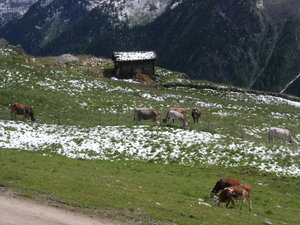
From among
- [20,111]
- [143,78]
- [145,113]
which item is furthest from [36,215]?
[143,78]

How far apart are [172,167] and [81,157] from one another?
768 cm

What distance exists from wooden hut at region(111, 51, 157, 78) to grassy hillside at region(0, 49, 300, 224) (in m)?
17.8

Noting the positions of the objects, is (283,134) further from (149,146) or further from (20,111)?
(20,111)

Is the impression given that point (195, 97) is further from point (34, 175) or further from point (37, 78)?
point (34, 175)

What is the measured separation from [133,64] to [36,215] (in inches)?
2539

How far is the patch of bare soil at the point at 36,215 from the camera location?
536 inches

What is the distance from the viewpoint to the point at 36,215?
14.2 meters

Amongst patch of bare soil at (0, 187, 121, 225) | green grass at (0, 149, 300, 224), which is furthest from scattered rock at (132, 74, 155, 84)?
patch of bare soil at (0, 187, 121, 225)

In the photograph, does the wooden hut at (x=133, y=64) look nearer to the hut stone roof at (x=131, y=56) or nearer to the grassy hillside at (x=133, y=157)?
the hut stone roof at (x=131, y=56)

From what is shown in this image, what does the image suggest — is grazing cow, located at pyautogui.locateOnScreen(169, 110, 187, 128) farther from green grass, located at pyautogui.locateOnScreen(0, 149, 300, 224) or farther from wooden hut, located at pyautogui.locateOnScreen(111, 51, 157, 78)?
wooden hut, located at pyautogui.locateOnScreen(111, 51, 157, 78)

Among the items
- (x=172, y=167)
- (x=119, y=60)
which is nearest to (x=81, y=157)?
(x=172, y=167)

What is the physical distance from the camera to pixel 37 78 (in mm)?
56500

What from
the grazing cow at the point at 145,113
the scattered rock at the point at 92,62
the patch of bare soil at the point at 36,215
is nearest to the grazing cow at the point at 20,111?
the grazing cow at the point at 145,113

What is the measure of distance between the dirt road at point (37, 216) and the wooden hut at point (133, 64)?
197 ft
